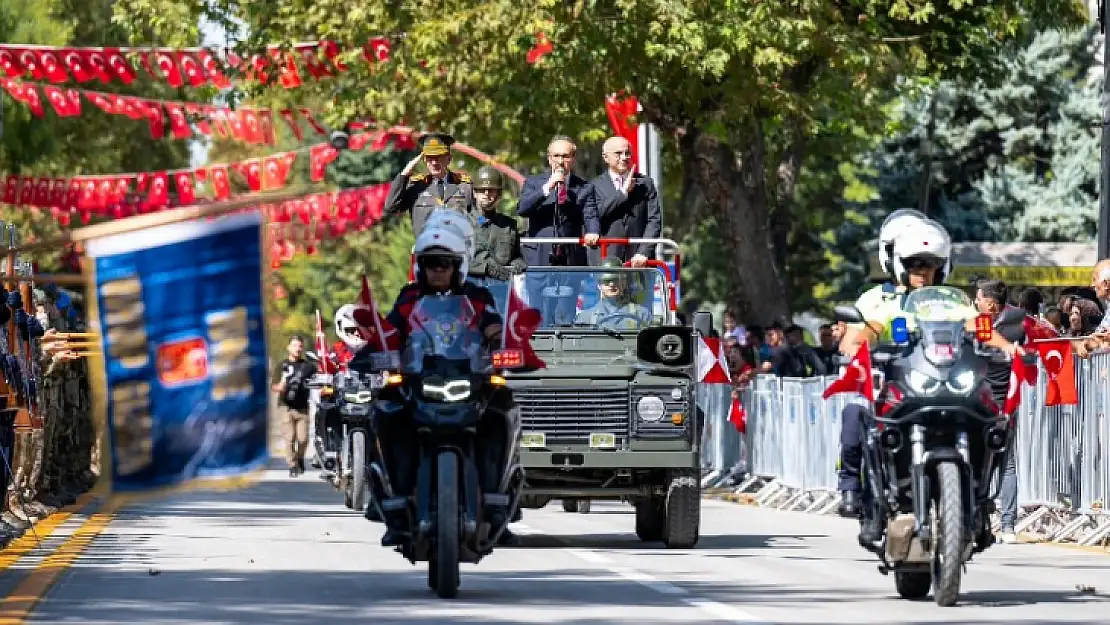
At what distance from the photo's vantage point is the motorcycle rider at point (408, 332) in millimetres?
14570

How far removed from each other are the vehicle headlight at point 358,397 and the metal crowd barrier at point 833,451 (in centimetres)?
296

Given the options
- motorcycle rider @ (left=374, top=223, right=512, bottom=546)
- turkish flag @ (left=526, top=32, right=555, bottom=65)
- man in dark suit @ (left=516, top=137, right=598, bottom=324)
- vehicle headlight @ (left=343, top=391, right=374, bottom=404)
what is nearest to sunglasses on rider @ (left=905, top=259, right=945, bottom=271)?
motorcycle rider @ (left=374, top=223, right=512, bottom=546)

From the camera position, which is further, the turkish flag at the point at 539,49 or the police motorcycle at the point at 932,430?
the turkish flag at the point at 539,49

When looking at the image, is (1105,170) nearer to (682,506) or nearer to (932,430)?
(682,506)

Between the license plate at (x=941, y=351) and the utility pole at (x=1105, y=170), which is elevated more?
the utility pole at (x=1105, y=170)

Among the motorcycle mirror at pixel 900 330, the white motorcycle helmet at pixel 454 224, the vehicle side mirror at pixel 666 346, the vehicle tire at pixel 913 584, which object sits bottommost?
the vehicle tire at pixel 913 584

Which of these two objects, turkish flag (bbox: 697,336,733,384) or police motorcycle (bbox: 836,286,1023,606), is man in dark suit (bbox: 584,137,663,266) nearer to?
turkish flag (bbox: 697,336,733,384)

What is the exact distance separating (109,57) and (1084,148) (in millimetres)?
31035

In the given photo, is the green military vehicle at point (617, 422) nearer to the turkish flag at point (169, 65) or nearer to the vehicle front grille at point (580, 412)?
the vehicle front grille at point (580, 412)

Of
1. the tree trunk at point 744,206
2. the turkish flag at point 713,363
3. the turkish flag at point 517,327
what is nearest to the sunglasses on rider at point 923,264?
the turkish flag at point 517,327

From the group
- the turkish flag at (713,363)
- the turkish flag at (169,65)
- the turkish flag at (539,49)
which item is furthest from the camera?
the turkish flag at (169,65)

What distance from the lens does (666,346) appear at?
63.8 ft

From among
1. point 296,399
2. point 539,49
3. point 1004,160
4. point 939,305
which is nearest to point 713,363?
point 939,305

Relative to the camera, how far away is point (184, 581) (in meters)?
15.8
